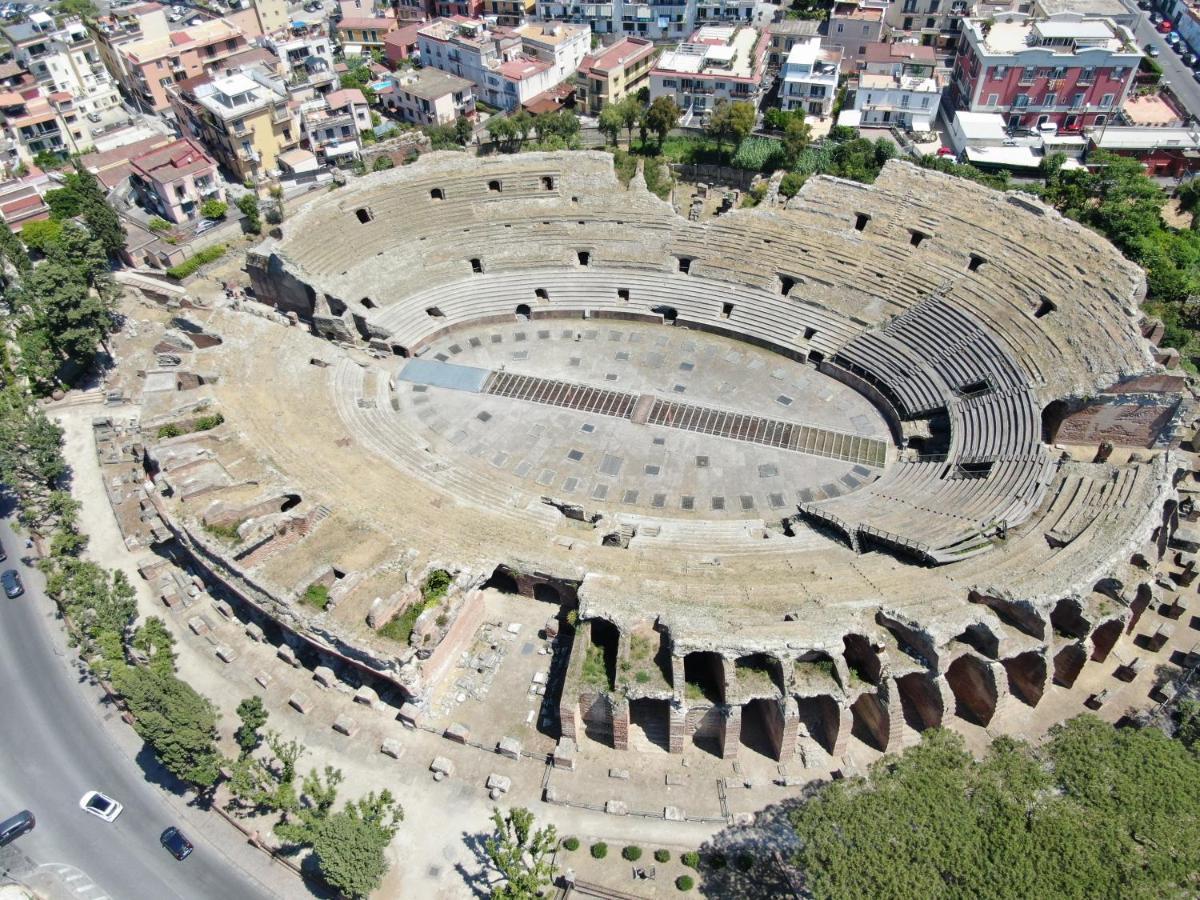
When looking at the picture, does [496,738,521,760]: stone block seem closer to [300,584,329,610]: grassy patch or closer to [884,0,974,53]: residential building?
[300,584,329,610]: grassy patch

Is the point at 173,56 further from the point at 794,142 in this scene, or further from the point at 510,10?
the point at 794,142

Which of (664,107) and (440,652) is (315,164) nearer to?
(664,107)

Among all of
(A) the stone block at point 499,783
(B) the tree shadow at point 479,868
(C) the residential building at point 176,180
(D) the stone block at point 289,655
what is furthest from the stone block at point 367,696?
(C) the residential building at point 176,180

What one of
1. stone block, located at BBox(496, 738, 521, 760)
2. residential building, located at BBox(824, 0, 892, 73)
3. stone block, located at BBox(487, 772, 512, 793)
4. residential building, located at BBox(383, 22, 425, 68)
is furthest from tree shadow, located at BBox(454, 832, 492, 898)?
residential building, located at BBox(383, 22, 425, 68)

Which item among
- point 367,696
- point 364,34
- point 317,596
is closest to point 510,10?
point 364,34

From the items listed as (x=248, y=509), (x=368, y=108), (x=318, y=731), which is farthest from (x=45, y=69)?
(x=318, y=731)

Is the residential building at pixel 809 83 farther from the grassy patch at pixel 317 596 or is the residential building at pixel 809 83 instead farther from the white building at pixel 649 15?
the grassy patch at pixel 317 596
